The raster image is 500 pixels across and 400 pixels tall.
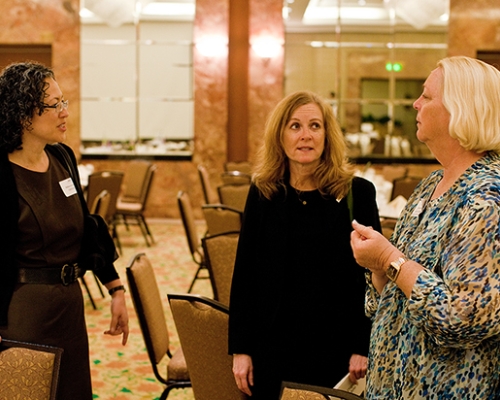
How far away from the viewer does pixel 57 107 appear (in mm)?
2395

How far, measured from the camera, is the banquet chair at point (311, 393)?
155 centimetres

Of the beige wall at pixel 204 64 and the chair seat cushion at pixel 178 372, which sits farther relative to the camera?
the beige wall at pixel 204 64

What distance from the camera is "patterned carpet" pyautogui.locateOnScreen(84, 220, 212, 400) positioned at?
4.21 meters

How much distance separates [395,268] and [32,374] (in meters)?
0.99

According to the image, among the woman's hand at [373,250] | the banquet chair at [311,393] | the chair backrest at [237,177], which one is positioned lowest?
the banquet chair at [311,393]

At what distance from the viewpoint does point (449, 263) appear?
1554 mm

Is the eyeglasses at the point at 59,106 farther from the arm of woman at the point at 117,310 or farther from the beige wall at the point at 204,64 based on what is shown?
the beige wall at the point at 204,64

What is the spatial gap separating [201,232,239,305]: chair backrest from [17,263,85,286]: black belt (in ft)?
4.49

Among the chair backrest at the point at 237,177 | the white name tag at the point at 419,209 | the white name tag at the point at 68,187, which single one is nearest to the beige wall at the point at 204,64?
the chair backrest at the point at 237,177

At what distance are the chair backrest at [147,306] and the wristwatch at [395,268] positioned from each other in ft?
4.94

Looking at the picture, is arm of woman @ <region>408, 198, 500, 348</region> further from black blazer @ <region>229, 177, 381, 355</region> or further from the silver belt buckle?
the silver belt buckle

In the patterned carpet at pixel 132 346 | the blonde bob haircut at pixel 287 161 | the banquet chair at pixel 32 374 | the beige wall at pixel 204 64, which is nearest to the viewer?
the banquet chair at pixel 32 374

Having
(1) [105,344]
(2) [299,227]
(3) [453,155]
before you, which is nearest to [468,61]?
(3) [453,155]

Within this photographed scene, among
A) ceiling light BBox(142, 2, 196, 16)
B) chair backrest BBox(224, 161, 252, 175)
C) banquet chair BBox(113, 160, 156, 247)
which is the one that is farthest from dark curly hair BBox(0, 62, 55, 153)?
ceiling light BBox(142, 2, 196, 16)
